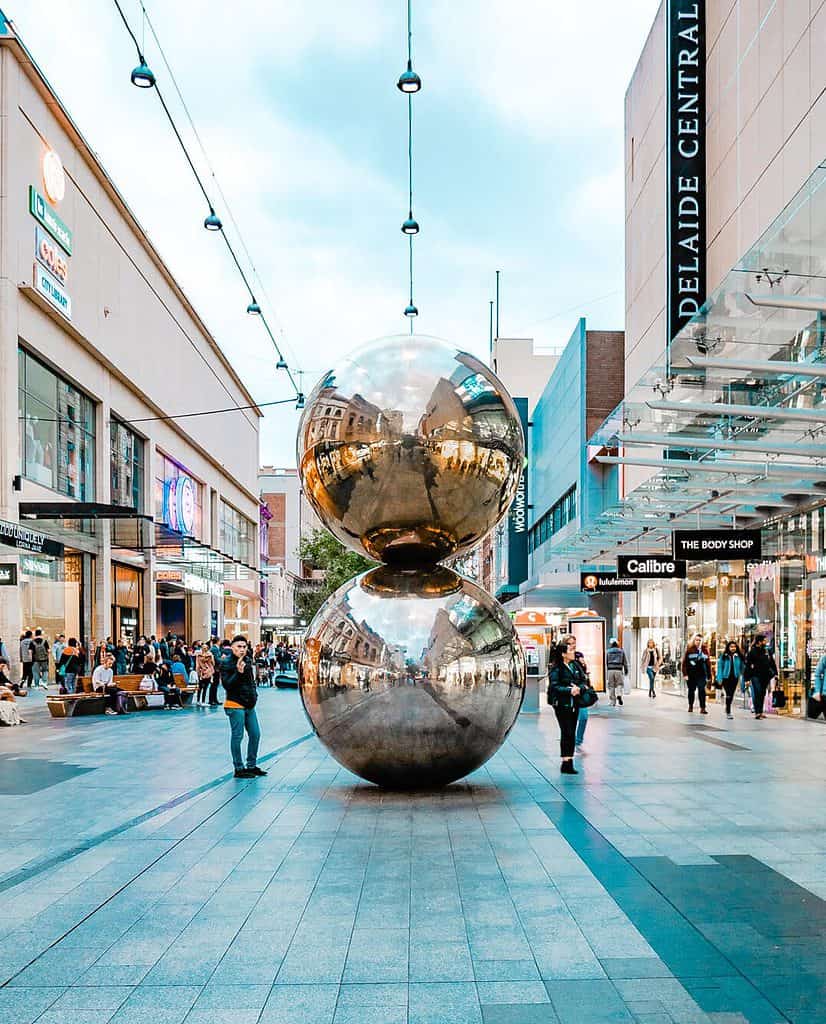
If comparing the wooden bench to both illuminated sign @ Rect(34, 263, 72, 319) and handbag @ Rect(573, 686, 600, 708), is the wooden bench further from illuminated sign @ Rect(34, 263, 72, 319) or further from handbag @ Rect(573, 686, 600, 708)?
handbag @ Rect(573, 686, 600, 708)

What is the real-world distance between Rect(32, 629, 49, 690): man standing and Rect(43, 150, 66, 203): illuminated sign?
12046mm

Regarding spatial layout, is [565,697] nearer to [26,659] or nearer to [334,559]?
[26,659]

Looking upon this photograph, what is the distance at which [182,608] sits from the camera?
60.0 m

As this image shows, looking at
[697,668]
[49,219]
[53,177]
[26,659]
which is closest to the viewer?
[697,668]

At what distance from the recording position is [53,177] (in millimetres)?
31109

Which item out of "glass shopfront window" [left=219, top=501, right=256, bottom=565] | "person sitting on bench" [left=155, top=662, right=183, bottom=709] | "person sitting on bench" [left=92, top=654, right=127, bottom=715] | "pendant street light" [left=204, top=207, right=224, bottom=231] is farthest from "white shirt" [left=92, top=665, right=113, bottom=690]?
"glass shopfront window" [left=219, top=501, right=256, bottom=565]

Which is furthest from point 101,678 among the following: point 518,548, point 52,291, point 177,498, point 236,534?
point 236,534

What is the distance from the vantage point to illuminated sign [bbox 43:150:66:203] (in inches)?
1200

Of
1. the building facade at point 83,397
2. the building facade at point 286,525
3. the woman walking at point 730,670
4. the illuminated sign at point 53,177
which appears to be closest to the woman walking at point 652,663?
the woman walking at point 730,670

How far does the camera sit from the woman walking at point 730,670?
22484mm

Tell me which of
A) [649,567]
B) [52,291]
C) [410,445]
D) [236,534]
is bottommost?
[649,567]

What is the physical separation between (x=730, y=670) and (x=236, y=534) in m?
49.4

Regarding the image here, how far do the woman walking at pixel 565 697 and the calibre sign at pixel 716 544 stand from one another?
8.13 m

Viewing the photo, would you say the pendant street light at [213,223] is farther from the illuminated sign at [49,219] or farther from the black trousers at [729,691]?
the black trousers at [729,691]
